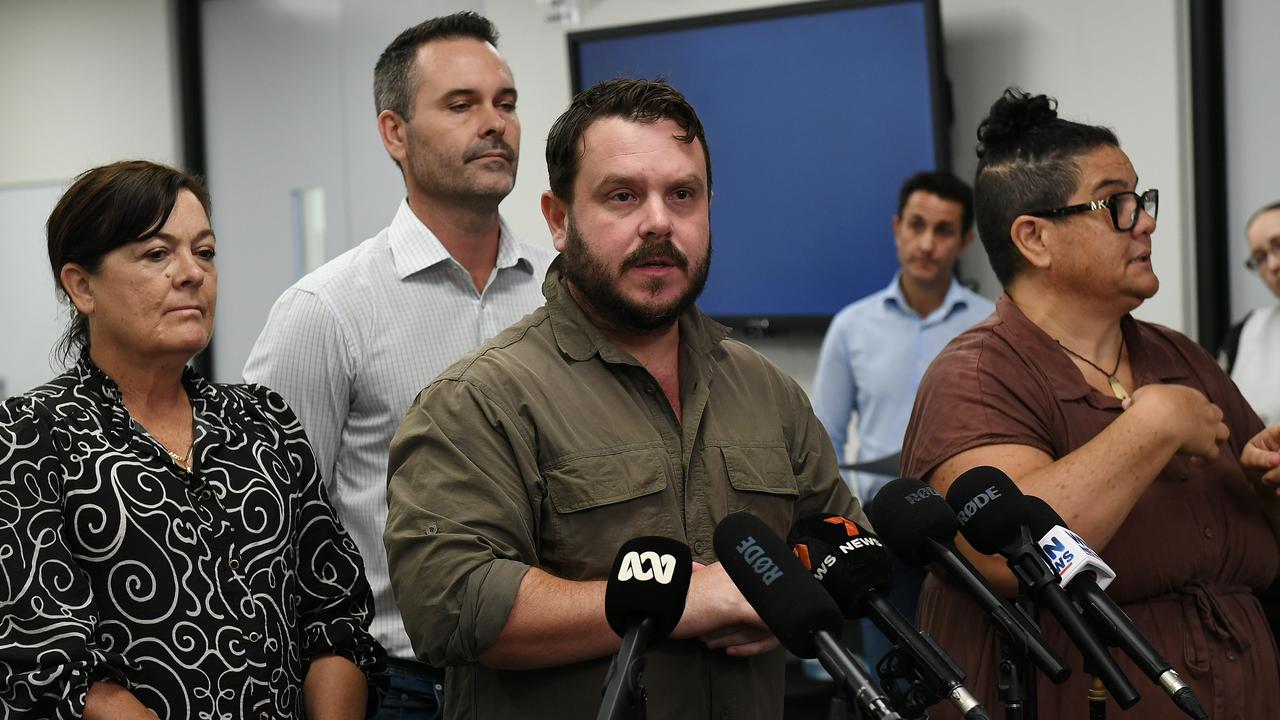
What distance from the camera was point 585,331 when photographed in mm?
1591

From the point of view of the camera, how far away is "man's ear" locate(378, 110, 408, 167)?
7.55ft

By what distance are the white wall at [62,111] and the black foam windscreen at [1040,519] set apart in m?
5.48

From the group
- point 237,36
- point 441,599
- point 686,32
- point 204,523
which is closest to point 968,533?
point 441,599

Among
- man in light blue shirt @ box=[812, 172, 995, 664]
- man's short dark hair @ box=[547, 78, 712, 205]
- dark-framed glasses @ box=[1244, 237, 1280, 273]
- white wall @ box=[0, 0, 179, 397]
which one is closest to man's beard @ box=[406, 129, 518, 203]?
man's short dark hair @ box=[547, 78, 712, 205]

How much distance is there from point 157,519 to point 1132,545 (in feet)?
4.27

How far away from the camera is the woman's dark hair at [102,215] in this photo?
5.48 ft

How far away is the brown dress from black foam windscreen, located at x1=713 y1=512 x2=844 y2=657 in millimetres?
697

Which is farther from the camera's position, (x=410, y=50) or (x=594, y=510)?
(x=410, y=50)

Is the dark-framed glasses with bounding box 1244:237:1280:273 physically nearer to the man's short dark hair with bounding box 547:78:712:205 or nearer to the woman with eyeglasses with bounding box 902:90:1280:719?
the woman with eyeglasses with bounding box 902:90:1280:719

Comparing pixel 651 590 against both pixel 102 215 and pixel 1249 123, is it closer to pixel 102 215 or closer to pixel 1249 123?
pixel 102 215

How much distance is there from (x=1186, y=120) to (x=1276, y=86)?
11.6 inches

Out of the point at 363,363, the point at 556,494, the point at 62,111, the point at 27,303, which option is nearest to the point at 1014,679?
the point at 556,494

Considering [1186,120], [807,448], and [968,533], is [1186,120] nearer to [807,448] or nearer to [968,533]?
[807,448]

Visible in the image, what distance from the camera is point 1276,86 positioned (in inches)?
160
